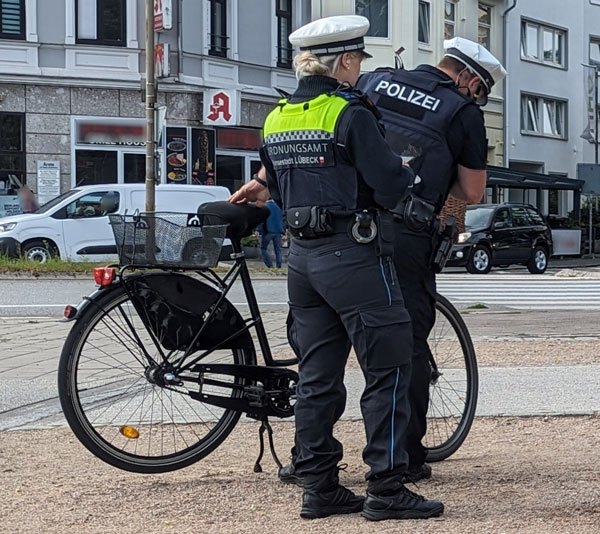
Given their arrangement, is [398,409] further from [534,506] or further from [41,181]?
[41,181]

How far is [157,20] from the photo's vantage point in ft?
89.2

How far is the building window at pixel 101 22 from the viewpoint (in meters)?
28.3

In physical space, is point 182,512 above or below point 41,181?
below

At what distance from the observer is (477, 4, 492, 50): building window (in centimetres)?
4056

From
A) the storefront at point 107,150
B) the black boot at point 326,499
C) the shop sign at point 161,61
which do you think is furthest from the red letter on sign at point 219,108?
the black boot at point 326,499

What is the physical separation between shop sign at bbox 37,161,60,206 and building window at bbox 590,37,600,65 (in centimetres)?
2732

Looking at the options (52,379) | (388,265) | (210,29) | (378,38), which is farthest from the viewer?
(378,38)

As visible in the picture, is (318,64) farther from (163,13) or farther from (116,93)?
(116,93)

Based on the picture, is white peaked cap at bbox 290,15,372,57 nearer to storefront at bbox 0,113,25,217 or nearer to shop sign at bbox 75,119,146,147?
storefront at bbox 0,113,25,217

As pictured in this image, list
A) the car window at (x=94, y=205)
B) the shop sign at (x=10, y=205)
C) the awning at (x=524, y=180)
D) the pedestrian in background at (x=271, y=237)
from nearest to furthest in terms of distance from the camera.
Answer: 1. the car window at (x=94, y=205)
2. the pedestrian in background at (x=271, y=237)
3. the shop sign at (x=10, y=205)
4. the awning at (x=524, y=180)

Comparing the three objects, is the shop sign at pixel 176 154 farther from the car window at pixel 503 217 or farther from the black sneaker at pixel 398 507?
the black sneaker at pixel 398 507

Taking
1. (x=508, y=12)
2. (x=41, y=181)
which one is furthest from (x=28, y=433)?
(x=508, y=12)

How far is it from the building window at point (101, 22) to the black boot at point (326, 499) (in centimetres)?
2548

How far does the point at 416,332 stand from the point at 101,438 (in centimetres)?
136
